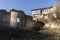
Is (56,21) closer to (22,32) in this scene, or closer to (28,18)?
(22,32)

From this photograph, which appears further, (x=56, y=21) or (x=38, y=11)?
(x=38, y=11)

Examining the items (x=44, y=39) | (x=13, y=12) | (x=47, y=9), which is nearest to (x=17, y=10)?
(x=13, y=12)

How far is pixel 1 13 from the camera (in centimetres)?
3572

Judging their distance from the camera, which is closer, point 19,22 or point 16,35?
point 16,35

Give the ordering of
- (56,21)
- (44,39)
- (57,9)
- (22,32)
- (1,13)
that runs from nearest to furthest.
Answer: (44,39), (22,32), (56,21), (57,9), (1,13)

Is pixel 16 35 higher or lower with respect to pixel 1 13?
lower

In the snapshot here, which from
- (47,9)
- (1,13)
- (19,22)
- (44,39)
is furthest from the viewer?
(47,9)

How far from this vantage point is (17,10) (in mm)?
33594

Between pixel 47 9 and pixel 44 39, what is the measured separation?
21.7 metres

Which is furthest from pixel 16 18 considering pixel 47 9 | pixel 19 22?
pixel 47 9

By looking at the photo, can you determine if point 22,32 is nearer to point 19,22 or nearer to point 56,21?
point 56,21

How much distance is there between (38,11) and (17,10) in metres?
8.48

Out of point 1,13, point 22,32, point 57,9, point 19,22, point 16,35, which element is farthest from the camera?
point 1,13

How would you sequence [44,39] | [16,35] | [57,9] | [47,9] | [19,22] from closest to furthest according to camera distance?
[44,39] → [16,35] → [57,9] → [19,22] → [47,9]
